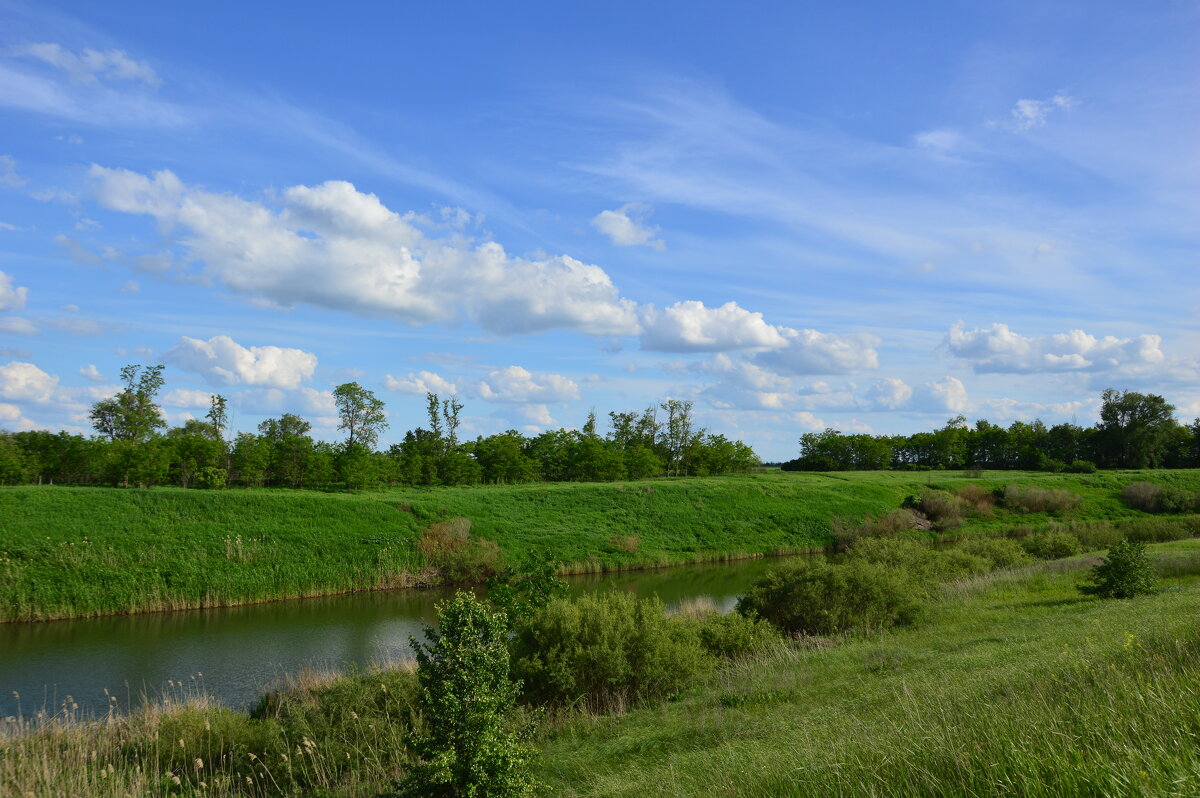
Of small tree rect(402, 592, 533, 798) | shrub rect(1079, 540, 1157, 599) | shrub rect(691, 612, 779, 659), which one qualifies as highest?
small tree rect(402, 592, 533, 798)

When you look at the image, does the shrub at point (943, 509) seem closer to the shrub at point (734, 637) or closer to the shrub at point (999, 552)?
the shrub at point (999, 552)

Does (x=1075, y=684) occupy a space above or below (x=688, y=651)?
above

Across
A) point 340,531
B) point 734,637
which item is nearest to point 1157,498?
point 734,637

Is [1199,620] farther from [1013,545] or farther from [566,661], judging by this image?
[1013,545]

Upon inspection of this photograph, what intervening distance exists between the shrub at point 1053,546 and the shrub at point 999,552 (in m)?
1.43

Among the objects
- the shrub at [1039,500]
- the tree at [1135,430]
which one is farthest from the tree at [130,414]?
the tree at [1135,430]

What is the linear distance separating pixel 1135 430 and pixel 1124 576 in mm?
83816

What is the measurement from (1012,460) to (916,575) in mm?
84638

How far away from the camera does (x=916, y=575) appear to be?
23766mm

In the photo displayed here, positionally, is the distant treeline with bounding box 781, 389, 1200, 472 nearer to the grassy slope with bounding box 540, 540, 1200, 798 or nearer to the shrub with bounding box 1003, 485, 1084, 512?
the shrub with bounding box 1003, 485, 1084, 512

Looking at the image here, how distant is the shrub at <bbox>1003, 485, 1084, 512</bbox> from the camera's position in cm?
5791

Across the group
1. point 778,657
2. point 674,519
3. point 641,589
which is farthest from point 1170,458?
point 778,657

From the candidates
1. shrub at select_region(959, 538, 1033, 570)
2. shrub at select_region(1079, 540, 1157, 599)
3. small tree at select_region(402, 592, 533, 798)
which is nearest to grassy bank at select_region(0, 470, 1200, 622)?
small tree at select_region(402, 592, 533, 798)

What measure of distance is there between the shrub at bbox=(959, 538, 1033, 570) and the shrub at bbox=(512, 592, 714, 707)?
19307 millimetres
